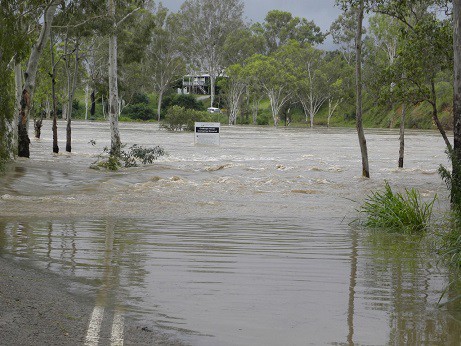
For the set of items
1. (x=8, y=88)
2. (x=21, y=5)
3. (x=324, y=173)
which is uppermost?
(x=21, y=5)

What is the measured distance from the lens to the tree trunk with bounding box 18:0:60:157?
24797mm

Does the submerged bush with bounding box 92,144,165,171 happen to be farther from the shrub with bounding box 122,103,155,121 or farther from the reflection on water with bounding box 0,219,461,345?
the shrub with bounding box 122,103,155,121

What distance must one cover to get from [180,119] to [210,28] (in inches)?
1270

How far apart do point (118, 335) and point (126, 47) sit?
31.9 m

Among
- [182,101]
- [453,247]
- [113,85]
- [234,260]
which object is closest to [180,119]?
[182,101]

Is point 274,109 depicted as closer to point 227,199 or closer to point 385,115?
point 385,115

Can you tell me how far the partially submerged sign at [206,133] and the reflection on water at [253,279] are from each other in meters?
34.2

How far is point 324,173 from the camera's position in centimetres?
2820

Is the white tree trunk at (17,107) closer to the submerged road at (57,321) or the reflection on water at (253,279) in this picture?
the reflection on water at (253,279)

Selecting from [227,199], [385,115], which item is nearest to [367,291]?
[227,199]

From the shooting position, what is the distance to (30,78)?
85.1 feet

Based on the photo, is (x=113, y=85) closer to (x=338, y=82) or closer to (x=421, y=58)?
(x=421, y=58)

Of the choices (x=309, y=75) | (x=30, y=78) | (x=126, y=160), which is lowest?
(x=126, y=160)

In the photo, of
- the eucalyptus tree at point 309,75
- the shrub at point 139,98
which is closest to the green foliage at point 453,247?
the eucalyptus tree at point 309,75
